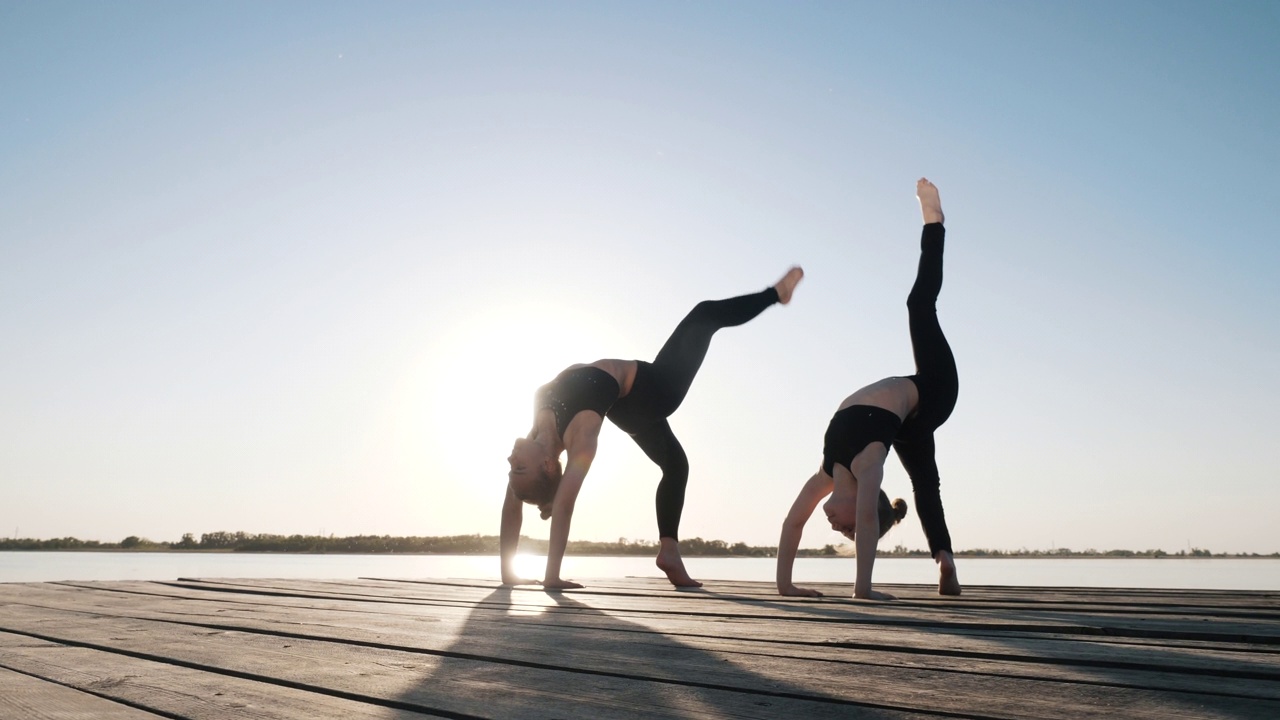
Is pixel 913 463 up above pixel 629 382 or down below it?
below

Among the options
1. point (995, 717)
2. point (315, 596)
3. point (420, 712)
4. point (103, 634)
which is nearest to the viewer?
point (995, 717)

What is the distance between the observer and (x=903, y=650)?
2053 mm

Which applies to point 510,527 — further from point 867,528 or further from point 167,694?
point 167,694

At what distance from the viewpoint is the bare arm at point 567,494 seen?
4.80m

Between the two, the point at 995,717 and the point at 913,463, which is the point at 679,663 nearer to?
the point at 995,717

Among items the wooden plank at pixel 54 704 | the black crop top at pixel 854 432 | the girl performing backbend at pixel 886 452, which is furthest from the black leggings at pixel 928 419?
the wooden plank at pixel 54 704

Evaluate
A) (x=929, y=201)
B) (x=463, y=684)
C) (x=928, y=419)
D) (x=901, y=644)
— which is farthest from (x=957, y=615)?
(x=929, y=201)

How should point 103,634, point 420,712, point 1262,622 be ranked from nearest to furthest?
point 420,712, point 1262,622, point 103,634

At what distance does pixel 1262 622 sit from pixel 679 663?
1.80 meters

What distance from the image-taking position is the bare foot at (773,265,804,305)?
661 cm

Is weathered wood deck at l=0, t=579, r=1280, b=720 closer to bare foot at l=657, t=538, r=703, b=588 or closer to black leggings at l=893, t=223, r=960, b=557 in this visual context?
black leggings at l=893, t=223, r=960, b=557

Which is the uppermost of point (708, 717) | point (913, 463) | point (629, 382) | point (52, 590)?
point (629, 382)

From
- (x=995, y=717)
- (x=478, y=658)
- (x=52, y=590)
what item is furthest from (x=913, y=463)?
(x=52, y=590)

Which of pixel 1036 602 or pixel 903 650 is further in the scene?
pixel 1036 602
